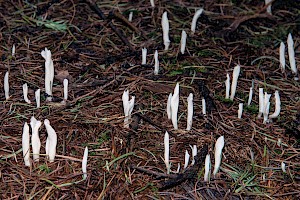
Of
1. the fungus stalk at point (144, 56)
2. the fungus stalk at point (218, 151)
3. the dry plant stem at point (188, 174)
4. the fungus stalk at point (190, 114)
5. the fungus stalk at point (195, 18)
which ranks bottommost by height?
the dry plant stem at point (188, 174)

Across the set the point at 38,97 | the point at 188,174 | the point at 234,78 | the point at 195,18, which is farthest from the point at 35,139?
the point at 195,18

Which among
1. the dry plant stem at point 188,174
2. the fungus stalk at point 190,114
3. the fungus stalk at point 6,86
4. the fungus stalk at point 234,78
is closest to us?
the dry plant stem at point 188,174

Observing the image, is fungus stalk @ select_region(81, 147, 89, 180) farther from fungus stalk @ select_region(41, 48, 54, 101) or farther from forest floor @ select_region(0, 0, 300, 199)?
fungus stalk @ select_region(41, 48, 54, 101)

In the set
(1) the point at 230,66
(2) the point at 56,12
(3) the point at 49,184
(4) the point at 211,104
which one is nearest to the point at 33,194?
(3) the point at 49,184

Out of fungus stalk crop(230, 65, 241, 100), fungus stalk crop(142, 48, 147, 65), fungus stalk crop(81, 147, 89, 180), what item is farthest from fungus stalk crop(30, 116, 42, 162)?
fungus stalk crop(230, 65, 241, 100)

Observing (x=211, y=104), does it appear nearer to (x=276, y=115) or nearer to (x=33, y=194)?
(x=276, y=115)

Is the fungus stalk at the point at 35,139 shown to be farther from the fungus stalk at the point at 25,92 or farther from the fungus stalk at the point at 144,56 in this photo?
the fungus stalk at the point at 144,56

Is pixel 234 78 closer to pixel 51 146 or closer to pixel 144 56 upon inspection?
pixel 144 56

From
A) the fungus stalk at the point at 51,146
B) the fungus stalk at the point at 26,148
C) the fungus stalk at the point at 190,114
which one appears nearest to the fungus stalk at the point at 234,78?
the fungus stalk at the point at 190,114
